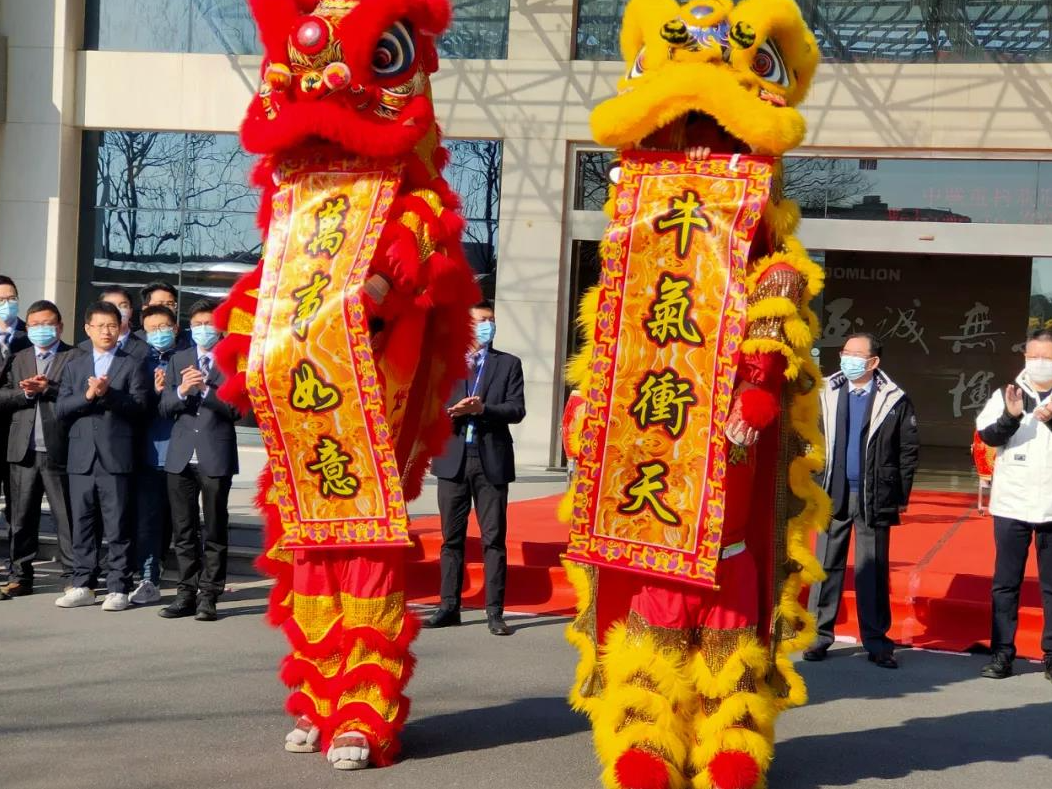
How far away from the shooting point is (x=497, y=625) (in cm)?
732

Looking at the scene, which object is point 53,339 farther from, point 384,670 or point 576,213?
point 576,213

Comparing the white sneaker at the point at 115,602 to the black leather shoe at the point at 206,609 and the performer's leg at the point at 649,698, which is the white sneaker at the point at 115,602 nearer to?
the black leather shoe at the point at 206,609

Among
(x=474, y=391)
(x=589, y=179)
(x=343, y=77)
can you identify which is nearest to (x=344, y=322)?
(x=343, y=77)

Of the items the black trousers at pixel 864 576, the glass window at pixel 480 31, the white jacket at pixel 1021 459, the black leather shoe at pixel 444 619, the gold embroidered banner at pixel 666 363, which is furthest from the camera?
the glass window at pixel 480 31

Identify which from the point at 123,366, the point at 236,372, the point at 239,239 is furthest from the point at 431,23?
the point at 239,239

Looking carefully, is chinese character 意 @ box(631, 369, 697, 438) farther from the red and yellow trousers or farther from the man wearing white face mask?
the man wearing white face mask

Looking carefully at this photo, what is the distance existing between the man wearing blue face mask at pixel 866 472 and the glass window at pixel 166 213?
9549 millimetres

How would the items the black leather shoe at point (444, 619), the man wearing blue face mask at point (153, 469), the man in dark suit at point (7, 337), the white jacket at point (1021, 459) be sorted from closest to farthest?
the white jacket at point (1021, 459) < the black leather shoe at point (444, 619) < the man wearing blue face mask at point (153, 469) < the man in dark suit at point (7, 337)

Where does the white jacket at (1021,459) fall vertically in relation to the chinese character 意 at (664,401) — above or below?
below

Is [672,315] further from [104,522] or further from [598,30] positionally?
[598,30]

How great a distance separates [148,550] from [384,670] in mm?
3900

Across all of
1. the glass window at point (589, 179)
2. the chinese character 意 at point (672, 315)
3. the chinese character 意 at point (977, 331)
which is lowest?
the chinese character 意 at point (672, 315)

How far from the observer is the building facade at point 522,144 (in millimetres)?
13898

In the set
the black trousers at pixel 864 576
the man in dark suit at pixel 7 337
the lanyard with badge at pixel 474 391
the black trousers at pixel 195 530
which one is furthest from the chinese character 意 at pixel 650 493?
the man in dark suit at pixel 7 337
